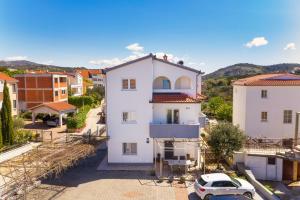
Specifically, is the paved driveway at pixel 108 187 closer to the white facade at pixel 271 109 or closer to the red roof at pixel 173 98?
the red roof at pixel 173 98

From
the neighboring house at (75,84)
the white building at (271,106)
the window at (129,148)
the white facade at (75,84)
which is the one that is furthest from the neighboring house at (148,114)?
the white facade at (75,84)

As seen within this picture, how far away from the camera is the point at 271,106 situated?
29.0 metres

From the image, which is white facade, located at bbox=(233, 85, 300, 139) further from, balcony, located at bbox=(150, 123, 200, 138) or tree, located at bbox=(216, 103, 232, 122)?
tree, located at bbox=(216, 103, 232, 122)

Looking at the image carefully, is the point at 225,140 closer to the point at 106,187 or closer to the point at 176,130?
the point at 176,130

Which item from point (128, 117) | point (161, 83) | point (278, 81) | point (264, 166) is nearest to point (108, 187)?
point (128, 117)

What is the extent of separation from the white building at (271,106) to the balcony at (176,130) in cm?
905

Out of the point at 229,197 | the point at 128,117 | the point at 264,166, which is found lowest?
the point at 264,166

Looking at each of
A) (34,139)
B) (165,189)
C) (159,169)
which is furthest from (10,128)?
(165,189)

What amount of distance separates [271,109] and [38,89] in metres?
41.8

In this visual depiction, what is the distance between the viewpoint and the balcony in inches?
934

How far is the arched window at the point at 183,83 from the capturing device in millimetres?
26292

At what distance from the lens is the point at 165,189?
19.7 m

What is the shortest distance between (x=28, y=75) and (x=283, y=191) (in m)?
47.5

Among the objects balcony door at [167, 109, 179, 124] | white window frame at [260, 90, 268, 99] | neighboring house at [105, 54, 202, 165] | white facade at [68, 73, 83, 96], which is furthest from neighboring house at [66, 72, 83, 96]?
white window frame at [260, 90, 268, 99]
